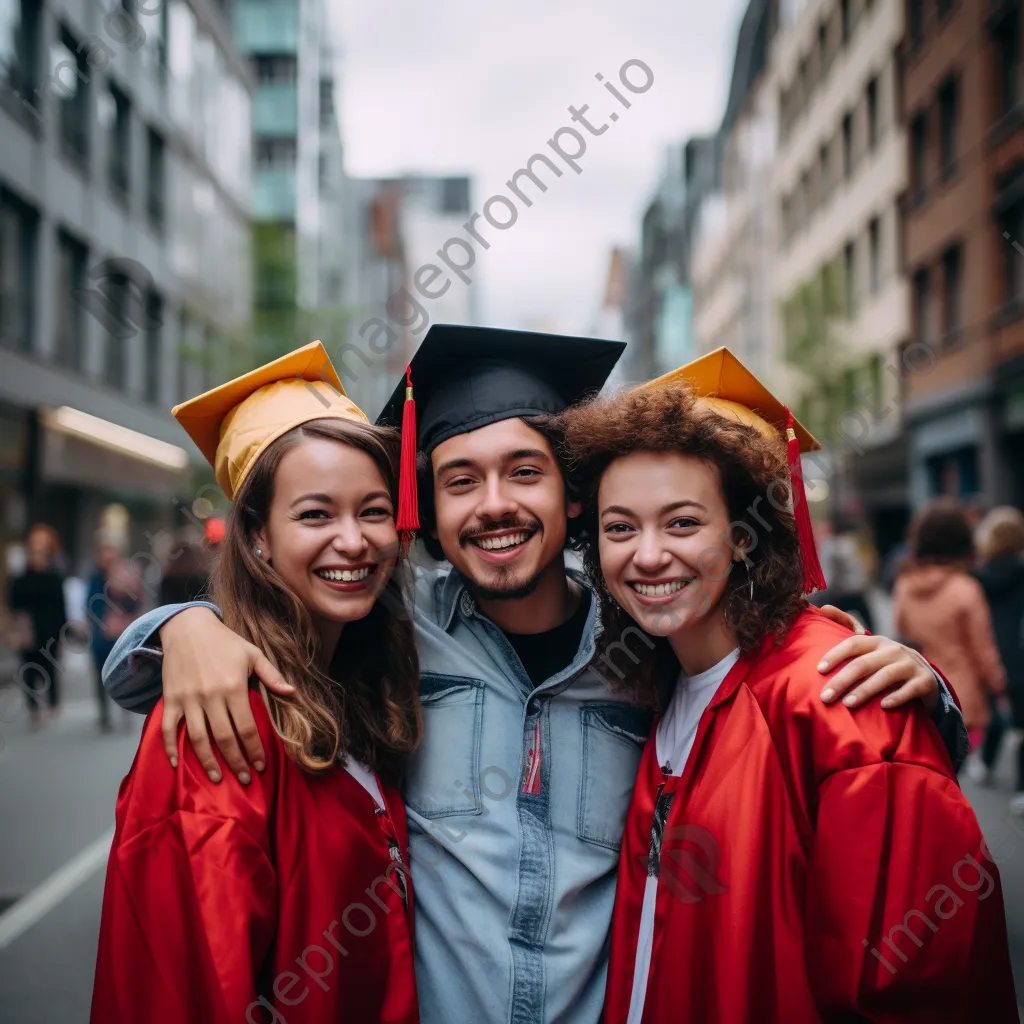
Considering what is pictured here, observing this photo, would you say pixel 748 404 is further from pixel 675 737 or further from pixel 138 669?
pixel 138 669

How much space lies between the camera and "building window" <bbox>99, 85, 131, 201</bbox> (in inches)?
806

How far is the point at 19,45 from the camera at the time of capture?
15719mm

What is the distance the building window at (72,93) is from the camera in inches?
677

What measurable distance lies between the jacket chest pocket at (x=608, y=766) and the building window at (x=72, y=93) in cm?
1752

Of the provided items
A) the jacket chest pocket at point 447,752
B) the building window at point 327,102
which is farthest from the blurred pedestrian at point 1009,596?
the building window at point 327,102

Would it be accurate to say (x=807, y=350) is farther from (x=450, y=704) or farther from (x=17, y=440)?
(x=450, y=704)

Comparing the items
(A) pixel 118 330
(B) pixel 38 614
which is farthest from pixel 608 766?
(A) pixel 118 330

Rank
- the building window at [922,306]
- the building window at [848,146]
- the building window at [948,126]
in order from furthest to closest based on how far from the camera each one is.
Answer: the building window at [848,146] → the building window at [922,306] → the building window at [948,126]

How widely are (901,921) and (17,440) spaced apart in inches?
651

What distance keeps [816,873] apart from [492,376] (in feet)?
4.77

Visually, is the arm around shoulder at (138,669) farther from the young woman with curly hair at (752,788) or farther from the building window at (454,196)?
the building window at (454,196)

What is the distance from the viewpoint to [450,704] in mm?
2561

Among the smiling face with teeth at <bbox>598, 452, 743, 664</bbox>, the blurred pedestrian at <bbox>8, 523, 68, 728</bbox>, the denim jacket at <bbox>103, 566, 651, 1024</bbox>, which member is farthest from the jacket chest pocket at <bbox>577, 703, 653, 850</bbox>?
the blurred pedestrian at <bbox>8, 523, 68, 728</bbox>

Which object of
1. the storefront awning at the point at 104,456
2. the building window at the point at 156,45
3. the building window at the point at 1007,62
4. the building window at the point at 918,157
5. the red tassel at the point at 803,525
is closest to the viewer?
the red tassel at the point at 803,525
